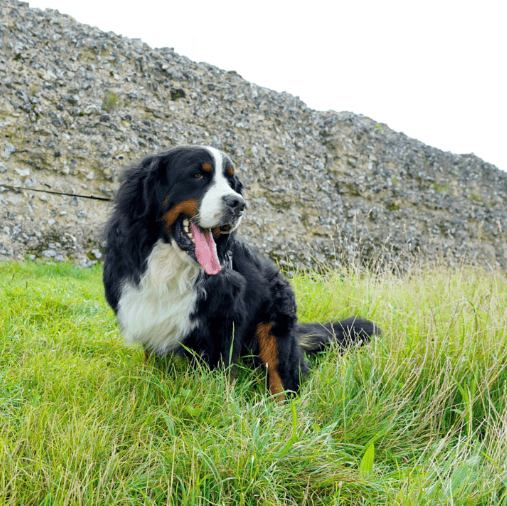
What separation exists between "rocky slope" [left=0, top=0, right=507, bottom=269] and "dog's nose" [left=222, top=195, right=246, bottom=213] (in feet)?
7.84

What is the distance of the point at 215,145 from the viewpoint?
8.84 metres

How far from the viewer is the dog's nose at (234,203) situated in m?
2.01

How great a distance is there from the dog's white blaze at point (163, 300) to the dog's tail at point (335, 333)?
2.96 ft

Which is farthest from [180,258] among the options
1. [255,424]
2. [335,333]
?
[335,333]

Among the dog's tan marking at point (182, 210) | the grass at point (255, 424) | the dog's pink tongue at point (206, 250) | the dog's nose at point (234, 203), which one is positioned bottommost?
the grass at point (255, 424)

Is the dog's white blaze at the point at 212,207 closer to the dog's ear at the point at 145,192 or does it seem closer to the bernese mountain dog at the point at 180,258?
the bernese mountain dog at the point at 180,258

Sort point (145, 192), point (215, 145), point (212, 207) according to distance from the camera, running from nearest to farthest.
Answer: point (212, 207) → point (145, 192) → point (215, 145)

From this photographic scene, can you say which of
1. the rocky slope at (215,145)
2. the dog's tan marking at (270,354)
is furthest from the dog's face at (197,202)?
the rocky slope at (215,145)

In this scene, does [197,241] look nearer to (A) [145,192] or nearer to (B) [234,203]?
(B) [234,203]

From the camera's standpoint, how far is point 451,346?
2164 mm

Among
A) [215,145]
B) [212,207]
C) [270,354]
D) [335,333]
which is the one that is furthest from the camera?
[215,145]

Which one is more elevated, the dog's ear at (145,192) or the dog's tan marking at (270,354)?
the dog's ear at (145,192)

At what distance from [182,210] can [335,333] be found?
1410 millimetres

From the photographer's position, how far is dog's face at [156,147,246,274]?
6.64 feet
